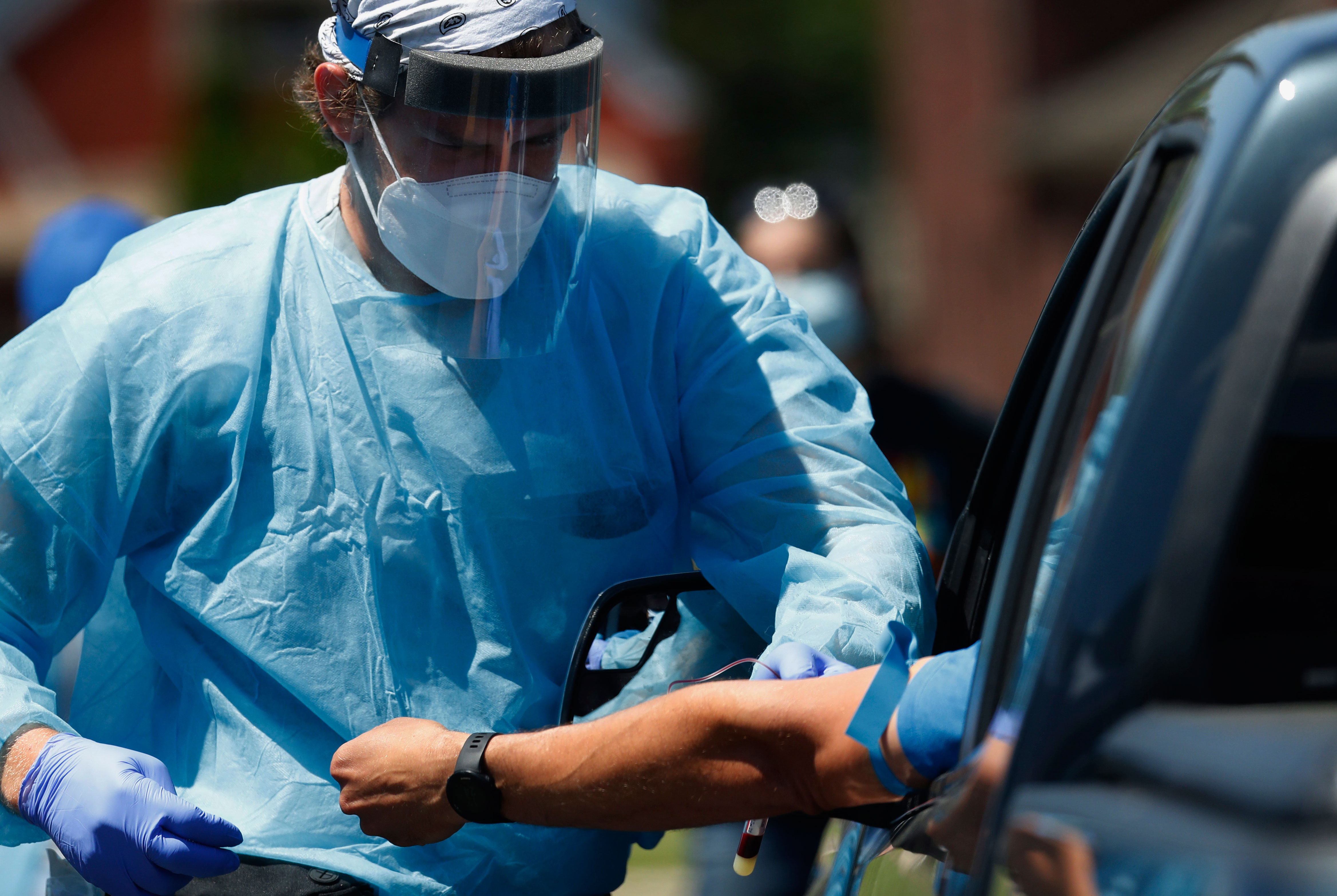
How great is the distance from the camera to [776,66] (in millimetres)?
42688

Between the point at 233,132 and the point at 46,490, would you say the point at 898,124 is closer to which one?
the point at 233,132

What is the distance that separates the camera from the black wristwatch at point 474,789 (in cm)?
166

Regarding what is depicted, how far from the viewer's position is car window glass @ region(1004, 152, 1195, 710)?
3.81 ft

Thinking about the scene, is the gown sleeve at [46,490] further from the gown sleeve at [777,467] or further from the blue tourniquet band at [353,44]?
the gown sleeve at [777,467]

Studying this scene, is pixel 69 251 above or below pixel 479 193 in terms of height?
below

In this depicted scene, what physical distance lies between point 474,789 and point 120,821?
17.0 inches

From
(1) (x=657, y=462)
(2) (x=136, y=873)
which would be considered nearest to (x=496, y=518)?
(1) (x=657, y=462)

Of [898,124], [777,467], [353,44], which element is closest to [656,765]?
[777,467]

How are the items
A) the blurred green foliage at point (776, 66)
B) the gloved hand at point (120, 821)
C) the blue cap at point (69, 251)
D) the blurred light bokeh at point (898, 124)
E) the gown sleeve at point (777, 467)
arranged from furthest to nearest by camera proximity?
the blurred green foliage at point (776, 66)
the blurred light bokeh at point (898, 124)
the blue cap at point (69, 251)
the gown sleeve at point (777, 467)
the gloved hand at point (120, 821)

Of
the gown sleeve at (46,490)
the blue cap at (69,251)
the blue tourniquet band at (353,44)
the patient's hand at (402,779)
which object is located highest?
the blue tourniquet band at (353,44)

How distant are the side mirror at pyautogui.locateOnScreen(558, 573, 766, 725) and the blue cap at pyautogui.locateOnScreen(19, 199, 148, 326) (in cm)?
223

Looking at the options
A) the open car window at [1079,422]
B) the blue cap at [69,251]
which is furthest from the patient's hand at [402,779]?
the blue cap at [69,251]

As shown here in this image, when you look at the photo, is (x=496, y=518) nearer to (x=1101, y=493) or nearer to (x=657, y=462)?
(x=657, y=462)

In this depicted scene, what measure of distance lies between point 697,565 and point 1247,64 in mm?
1065
